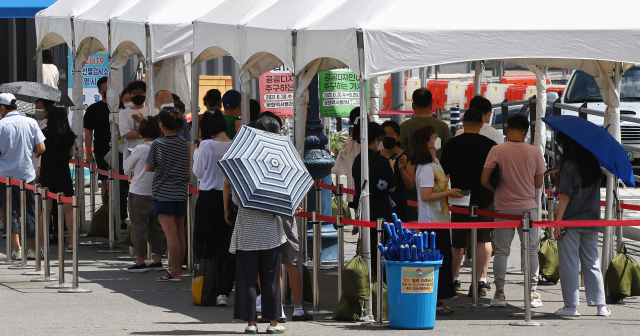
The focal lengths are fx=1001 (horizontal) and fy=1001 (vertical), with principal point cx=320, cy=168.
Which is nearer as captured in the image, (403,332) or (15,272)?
(403,332)

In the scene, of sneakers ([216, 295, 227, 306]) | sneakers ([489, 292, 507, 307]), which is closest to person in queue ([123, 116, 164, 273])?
sneakers ([216, 295, 227, 306])

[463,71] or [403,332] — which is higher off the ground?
[463,71]

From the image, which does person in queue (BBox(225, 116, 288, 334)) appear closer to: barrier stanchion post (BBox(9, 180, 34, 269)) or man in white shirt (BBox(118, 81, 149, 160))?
barrier stanchion post (BBox(9, 180, 34, 269))

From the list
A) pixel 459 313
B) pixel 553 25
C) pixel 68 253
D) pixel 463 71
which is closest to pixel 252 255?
pixel 459 313

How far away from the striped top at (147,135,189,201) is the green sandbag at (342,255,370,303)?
8.96 feet

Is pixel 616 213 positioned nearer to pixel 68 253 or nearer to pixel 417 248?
pixel 417 248

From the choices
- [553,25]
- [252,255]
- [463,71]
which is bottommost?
[252,255]

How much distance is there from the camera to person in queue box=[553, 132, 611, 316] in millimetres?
8594

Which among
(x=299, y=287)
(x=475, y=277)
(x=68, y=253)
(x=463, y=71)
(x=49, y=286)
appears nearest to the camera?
(x=299, y=287)

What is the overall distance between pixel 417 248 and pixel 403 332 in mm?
675

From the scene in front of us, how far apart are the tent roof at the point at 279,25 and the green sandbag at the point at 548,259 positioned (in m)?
3.44

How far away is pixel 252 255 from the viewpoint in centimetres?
774

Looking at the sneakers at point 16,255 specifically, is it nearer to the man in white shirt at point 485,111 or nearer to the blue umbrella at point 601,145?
the man in white shirt at point 485,111

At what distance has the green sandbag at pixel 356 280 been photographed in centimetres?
819
